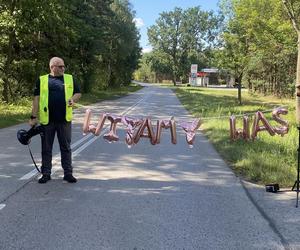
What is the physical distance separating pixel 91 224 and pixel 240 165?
4.68 metres

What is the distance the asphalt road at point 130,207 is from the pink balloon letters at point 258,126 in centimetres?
122

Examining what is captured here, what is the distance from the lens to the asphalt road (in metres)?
5.07

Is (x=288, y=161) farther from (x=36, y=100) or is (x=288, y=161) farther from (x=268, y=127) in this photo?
(x=36, y=100)

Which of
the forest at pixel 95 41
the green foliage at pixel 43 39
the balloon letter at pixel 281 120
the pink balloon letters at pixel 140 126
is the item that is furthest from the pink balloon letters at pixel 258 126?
the green foliage at pixel 43 39

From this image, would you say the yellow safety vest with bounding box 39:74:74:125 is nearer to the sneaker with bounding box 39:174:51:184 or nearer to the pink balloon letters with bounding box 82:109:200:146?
the sneaker with bounding box 39:174:51:184

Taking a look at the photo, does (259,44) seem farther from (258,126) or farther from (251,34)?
(258,126)

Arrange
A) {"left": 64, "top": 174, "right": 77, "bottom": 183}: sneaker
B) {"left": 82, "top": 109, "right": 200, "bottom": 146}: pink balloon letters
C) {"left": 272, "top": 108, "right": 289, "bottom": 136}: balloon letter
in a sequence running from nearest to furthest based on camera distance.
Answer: {"left": 64, "top": 174, "right": 77, "bottom": 183}: sneaker
{"left": 82, "top": 109, "right": 200, "bottom": 146}: pink balloon letters
{"left": 272, "top": 108, "right": 289, "bottom": 136}: balloon letter

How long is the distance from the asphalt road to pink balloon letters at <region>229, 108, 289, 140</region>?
122cm

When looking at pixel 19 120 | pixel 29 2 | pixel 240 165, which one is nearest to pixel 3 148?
pixel 240 165

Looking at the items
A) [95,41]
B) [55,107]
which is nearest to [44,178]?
[55,107]

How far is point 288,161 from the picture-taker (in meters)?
9.86

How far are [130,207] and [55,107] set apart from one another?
2.20m

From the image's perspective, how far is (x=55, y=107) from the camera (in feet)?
25.0

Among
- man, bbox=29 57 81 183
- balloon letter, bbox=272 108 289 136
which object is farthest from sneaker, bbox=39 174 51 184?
balloon letter, bbox=272 108 289 136
